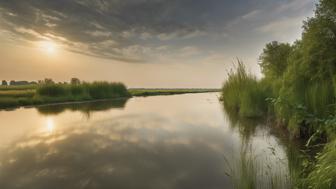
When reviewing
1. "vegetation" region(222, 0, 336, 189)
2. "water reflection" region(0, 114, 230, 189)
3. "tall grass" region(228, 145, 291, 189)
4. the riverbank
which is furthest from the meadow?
"tall grass" region(228, 145, 291, 189)

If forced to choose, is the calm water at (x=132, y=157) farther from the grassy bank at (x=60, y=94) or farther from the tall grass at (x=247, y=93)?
the grassy bank at (x=60, y=94)

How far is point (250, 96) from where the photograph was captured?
8.31 meters

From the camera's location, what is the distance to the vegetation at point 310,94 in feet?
6.68

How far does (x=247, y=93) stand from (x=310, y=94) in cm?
380

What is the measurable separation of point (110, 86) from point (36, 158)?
20.2 meters

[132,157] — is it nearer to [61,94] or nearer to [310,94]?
[310,94]

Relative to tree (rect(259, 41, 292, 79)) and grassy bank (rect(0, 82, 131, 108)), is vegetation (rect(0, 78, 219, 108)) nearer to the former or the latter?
grassy bank (rect(0, 82, 131, 108))

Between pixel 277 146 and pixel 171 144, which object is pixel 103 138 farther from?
pixel 277 146

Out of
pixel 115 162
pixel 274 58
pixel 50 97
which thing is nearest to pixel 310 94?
pixel 115 162

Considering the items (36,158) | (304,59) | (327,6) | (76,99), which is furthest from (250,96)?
(76,99)

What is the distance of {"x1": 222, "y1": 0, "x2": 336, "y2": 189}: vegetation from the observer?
204 cm

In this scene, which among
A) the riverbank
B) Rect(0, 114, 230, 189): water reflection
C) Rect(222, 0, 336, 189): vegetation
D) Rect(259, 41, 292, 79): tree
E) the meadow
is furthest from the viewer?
Rect(259, 41, 292, 79): tree

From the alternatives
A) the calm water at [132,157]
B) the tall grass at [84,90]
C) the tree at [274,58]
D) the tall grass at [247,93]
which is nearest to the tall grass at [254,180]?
the calm water at [132,157]

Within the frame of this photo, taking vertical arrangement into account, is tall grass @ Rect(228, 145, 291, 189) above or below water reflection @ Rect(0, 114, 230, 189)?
above
